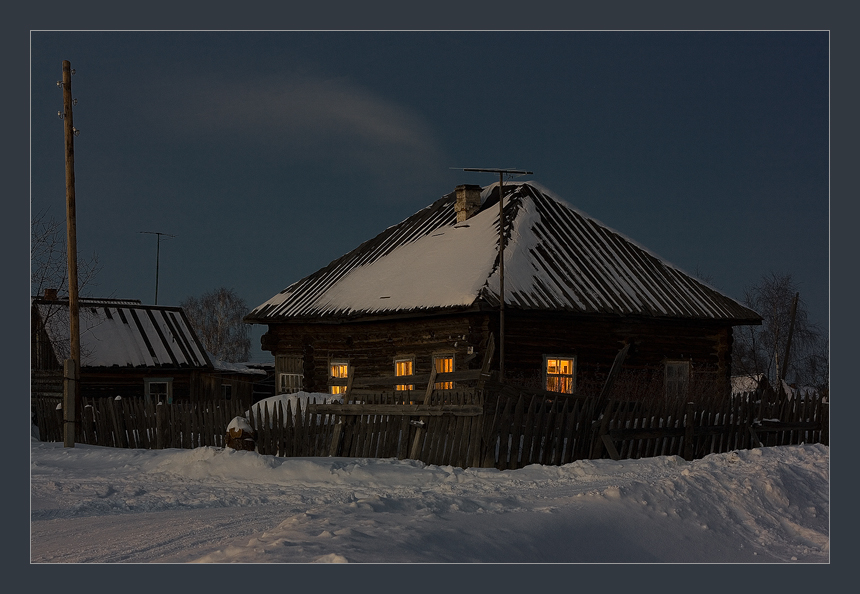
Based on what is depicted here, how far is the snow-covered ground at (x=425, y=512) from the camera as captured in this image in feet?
23.7

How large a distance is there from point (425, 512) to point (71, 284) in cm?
976

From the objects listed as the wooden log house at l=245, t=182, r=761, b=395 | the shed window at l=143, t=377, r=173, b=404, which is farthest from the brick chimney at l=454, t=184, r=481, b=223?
the shed window at l=143, t=377, r=173, b=404

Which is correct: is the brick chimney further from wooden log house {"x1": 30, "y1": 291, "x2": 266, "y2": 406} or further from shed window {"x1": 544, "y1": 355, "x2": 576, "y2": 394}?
wooden log house {"x1": 30, "y1": 291, "x2": 266, "y2": 406}

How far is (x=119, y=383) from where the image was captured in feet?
84.1

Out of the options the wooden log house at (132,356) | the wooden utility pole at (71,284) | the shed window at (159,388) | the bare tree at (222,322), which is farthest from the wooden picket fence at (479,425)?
the bare tree at (222,322)

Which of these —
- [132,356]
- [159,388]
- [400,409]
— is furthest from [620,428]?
[159,388]

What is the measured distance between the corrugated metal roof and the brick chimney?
9.23 m

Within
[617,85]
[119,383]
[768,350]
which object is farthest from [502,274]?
[768,350]

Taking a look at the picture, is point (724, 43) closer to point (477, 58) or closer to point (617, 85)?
point (617, 85)

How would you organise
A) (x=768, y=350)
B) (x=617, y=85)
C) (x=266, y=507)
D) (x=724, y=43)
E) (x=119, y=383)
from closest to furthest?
(x=266, y=507), (x=724, y=43), (x=617, y=85), (x=119, y=383), (x=768, y=350)

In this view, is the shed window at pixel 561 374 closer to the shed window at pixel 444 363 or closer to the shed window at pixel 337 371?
the shed window at pixel 444 363

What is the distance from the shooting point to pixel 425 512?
834cm

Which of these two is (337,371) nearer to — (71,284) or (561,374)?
(561,374)

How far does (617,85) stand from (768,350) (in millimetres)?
22772
